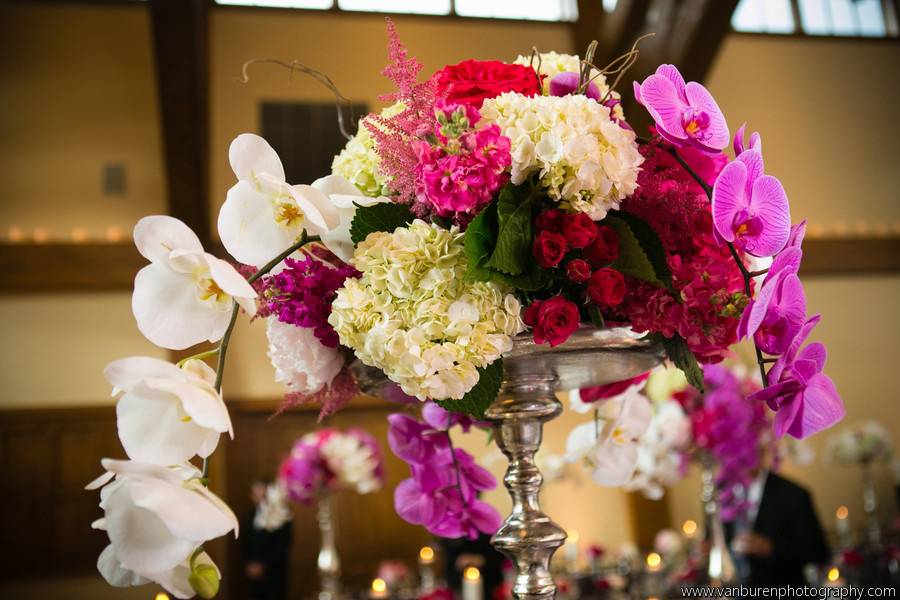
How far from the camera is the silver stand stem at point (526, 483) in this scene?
96cm

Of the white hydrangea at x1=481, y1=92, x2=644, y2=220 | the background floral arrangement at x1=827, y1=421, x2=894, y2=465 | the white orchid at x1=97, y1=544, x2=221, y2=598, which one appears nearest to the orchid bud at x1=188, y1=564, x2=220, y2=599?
the white orchid at x1=97, y1=544, x2=221, y2=598

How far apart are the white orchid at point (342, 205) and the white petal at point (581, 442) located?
0.46m

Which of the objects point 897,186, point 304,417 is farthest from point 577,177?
point 897,186

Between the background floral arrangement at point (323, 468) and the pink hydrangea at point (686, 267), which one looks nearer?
the pink hydrangea at point (686, 267)

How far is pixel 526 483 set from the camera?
1.02 m

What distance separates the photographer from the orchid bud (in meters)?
0.71

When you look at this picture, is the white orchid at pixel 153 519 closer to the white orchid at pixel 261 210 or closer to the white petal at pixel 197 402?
the white petal at pixel 197 402

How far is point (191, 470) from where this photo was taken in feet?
2.39

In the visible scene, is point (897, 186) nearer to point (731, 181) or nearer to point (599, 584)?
point (599, 584)

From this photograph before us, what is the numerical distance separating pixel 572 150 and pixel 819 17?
28.2 ft

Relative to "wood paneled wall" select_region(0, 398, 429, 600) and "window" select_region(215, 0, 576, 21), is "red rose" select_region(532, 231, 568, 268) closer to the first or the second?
"wood paneled wall" select_region(0, 398, 429, 600)

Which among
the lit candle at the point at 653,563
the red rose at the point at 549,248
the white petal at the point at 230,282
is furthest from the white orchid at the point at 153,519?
the lit candle at the point at 653,563

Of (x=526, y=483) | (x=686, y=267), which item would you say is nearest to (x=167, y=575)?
(x=526, y=483)

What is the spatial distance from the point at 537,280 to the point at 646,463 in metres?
2.32
